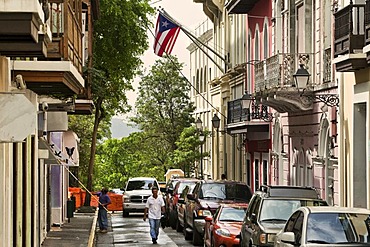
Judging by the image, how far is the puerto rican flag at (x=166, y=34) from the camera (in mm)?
41531

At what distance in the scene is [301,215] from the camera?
16109 mm

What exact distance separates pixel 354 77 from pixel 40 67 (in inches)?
396

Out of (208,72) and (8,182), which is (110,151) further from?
(8,182)

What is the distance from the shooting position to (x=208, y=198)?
29.9 meters

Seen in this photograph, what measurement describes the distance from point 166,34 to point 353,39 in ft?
63.9

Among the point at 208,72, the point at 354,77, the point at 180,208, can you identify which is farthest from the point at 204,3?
the point at 354,77

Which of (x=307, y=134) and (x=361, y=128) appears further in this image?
(x=307, y=134)

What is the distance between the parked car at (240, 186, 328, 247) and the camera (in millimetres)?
19688

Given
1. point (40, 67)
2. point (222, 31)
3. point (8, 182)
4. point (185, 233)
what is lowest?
point (185, 233)

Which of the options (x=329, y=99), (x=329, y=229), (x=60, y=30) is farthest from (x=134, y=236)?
(x=329, y=229)

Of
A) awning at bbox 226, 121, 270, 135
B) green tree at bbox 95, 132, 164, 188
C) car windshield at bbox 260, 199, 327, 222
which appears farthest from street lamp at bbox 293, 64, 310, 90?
green tree at bbox 95, 132, 164, 188

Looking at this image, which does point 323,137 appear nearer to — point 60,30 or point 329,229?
point 329,229

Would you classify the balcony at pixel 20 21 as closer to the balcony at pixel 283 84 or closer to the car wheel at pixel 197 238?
the car wheel at pixel 197 238

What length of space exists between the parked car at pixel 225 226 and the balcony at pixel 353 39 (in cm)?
443
